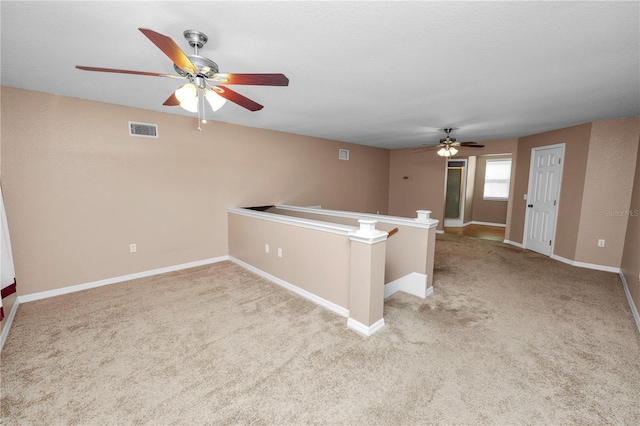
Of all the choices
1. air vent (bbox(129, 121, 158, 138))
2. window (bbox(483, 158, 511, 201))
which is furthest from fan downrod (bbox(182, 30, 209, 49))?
window (bbox(483, 158, 511, 201))

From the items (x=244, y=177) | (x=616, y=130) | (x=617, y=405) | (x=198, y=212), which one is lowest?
(x=617, y=405)

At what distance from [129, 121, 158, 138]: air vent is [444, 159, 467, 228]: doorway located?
297 inches

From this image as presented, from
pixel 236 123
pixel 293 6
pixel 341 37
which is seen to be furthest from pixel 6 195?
pixel 341 37

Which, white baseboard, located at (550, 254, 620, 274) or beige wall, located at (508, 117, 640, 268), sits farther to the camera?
white baseboard, located at (550, 254, 620, 274)

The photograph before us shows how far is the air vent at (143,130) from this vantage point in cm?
352

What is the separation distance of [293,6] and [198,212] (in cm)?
347

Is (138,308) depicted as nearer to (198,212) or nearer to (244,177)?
(198,212)

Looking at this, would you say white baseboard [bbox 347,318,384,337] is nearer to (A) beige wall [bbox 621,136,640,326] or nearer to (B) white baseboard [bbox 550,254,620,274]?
(A) beige wall [bbox 621,136,640,326]

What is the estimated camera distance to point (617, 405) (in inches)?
64.9

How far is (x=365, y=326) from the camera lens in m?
2.38

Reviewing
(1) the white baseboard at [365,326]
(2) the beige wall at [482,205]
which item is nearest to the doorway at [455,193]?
(2) the beige wall at [482,205]

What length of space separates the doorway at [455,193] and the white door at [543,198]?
105 inches

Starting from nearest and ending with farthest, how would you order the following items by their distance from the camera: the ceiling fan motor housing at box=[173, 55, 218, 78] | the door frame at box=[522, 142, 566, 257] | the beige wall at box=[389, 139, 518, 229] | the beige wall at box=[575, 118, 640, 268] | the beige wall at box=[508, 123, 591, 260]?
the ceiling fan motor housing at box=[173, 55, 218, 78]
the beige wall at box=[575, 118, 640, 268]
the beige wall at box=[508, 123, 591, 260]
the door frame at box=[522, 142, 566, 257]
the beige wall at box=[389, 139, 518, 229]

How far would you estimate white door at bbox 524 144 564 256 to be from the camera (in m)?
4.78
